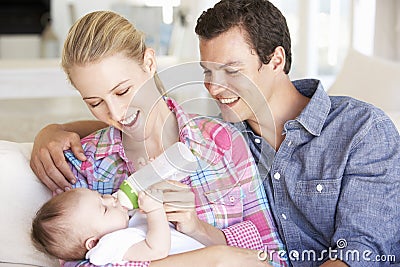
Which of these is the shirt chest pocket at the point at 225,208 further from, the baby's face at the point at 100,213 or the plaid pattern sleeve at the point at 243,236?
the baby's face at the point at 100,213

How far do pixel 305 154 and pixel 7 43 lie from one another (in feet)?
17.4

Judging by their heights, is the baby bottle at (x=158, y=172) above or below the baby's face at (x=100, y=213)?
above

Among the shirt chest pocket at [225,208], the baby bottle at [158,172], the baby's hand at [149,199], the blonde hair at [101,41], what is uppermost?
the blonde hair at [101,41]

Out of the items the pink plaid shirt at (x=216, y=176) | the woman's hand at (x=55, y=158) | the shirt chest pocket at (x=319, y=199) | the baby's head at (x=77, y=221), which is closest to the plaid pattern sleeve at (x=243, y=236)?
the pink plaid shirt at (x=216, y=176)

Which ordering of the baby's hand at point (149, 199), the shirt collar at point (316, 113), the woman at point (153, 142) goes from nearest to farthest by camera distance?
the baby's hand at point (149, 199)
the woman at point (153, 142)
the shirt collar at point (316, 113)

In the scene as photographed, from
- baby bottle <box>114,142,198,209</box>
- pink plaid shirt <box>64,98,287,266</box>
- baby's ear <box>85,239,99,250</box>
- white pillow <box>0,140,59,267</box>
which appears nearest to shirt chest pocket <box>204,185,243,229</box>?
pink plaid shirt <box>64,98,287,266</box>

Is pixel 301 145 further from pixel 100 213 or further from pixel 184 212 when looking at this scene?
pixel 100 213

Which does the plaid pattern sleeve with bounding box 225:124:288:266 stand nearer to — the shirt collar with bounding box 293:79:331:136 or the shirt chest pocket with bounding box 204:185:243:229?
the shirt chest pocket with bounding box 204:185:243:229

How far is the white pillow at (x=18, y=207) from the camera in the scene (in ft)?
4.64

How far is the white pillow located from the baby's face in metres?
0.24

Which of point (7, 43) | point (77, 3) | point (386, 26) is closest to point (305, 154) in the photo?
point (386, 26)

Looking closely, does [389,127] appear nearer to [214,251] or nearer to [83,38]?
[214,251]

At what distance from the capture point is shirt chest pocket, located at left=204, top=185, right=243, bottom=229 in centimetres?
135

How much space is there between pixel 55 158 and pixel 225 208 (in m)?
0.37
